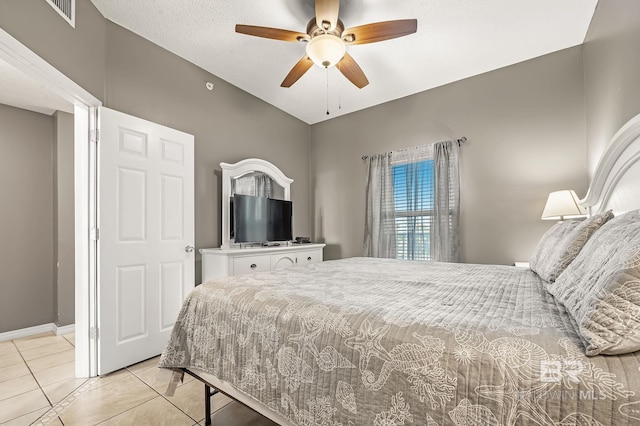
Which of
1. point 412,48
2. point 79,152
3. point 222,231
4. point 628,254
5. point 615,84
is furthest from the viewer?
point 222,231

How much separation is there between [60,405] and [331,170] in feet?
12.6

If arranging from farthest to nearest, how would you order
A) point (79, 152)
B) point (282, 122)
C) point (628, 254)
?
1. point (282, 122)
2. point (79, 152)
3. point (628, 254)

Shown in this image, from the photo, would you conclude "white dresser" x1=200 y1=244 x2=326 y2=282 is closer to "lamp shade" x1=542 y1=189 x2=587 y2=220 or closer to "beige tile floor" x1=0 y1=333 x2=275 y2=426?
"beige tile floor" x1=0 y1=333 x2=275 y2=426

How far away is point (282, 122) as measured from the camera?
4.37 metres

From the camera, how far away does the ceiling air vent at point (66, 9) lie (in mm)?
1888

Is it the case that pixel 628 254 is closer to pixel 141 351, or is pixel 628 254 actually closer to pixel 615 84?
pixel 615 84

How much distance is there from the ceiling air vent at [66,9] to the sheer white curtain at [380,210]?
10.9ft

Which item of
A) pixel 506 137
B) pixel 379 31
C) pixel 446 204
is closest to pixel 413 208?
pixel 446 204

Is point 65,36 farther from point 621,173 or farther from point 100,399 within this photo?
point 621,173

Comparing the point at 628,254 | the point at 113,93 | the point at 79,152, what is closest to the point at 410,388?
the point at 628,254

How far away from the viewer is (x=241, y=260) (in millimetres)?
2992

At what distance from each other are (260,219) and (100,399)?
2169 millimetres

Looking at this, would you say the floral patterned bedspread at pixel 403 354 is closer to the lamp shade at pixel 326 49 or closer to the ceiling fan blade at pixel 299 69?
the lamp shade at pixel 326 49

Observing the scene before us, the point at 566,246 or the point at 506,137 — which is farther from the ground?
the point at 506,137
